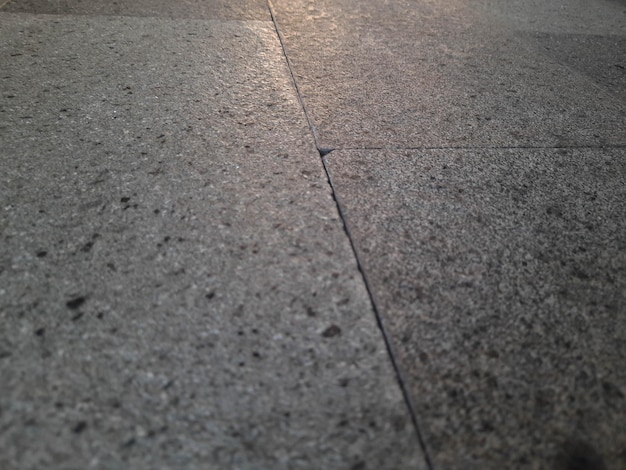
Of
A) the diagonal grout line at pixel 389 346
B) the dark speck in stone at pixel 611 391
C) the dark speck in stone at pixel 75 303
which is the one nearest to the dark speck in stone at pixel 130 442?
the dark speck in stone at pixel 75 303

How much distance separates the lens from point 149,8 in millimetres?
5469

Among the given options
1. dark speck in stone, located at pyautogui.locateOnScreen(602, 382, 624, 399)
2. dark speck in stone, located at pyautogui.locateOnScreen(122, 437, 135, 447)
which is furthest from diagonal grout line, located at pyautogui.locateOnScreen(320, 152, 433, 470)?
dark speck in stone, located at pyautogui.locateOnScreen(122, 437, 135, 447)

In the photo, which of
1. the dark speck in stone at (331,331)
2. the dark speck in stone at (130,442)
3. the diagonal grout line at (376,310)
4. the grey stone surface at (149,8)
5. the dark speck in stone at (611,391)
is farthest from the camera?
the grey stone surface at (149,8)

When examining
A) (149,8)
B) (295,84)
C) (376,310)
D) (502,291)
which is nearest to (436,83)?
(295,84)

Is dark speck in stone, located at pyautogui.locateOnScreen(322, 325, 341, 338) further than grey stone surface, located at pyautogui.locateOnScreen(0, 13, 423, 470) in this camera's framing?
Yes

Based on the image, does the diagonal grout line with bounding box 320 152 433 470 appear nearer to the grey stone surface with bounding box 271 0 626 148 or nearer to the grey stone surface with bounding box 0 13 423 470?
the grey stone surface with bounding box 0 13 423 470

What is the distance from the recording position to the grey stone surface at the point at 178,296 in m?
1.64

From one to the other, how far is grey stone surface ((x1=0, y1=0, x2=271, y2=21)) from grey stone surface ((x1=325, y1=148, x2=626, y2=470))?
3.06 metres

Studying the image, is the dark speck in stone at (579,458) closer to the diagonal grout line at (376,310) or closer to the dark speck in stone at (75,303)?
the diagonal grout line at (376,310)

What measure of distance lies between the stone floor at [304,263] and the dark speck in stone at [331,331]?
0.06 ft

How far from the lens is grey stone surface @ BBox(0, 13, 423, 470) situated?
1637mm

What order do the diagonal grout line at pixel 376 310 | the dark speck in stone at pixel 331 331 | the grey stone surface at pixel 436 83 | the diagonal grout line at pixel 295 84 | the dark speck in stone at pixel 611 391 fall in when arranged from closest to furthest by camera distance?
the diagonal grout line at pixel 376 310, the dark speck in stone at pixel 611 391, the dark speck in stone at pixel 331 331, the diagonal grout line at pixel 295 84, the grey stone surface at pixel 436 83

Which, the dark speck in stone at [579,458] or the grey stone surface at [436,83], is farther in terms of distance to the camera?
the grey stone surface at [436,83]

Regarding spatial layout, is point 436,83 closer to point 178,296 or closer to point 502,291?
point 502,291
